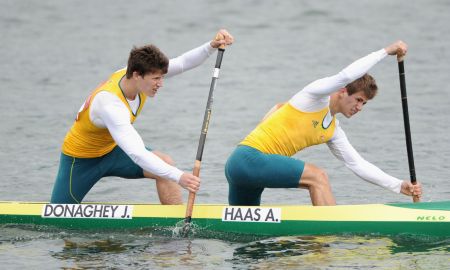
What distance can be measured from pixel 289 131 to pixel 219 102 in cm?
974

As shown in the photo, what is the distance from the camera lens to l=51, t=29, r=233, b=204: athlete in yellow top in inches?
410

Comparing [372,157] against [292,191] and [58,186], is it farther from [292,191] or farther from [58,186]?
[58,186]

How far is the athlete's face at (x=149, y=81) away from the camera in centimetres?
1047

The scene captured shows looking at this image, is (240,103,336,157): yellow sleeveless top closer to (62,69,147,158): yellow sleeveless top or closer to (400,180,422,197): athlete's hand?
(400,180,422,197): athlete's hand

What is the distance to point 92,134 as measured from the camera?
35.8 ft

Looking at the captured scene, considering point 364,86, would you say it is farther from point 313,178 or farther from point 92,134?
point 92,134

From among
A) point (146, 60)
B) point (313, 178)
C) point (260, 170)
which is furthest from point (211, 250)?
point (146, 60)

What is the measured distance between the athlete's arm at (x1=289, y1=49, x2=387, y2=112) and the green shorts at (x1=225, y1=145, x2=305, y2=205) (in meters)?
0.54

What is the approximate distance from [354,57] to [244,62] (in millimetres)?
2354

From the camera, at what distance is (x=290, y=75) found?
73.5 ft

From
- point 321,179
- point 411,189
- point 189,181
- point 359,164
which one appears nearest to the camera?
point 189,181

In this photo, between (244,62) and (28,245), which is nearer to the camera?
(28,245)

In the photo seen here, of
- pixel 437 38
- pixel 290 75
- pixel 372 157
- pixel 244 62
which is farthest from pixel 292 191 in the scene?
pixel 437 38

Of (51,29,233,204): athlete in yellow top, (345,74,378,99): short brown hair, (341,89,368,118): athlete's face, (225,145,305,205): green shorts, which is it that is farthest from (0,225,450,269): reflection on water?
(345,74,378,99): short brown hair
